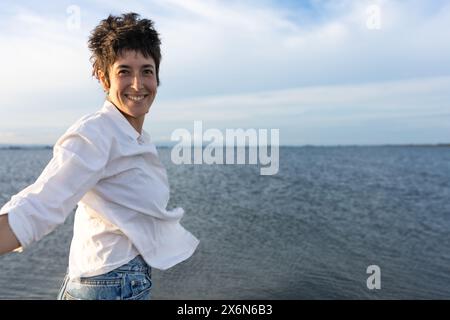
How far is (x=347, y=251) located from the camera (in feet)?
30.9

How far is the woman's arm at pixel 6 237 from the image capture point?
1.43m

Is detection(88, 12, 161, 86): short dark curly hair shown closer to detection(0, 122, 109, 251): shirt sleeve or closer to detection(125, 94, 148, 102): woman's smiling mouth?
detection(125, 94, 148, 102): woman's smiling mouth

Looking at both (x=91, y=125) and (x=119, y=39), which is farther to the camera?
(x=119, y=39)

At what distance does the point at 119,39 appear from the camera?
191 cm

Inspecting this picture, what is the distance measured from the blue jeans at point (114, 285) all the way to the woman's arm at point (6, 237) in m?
0.44

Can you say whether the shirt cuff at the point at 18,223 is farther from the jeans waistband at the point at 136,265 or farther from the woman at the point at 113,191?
the jeans waistband at the point at 136,265

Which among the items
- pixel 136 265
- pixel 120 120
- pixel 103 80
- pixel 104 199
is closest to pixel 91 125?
pixel 120 120

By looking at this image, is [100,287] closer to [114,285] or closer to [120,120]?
[114,285]

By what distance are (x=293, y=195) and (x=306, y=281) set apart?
9.83 metres

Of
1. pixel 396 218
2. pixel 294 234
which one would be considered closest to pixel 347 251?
pixel 294 234

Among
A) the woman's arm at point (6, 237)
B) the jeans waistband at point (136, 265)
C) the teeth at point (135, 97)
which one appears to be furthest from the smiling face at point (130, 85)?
the woman's arm at point (6, 237)

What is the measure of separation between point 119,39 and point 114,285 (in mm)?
979

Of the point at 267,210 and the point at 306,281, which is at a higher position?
the point at 267,210

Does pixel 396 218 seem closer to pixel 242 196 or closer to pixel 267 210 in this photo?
pixel 267 210
